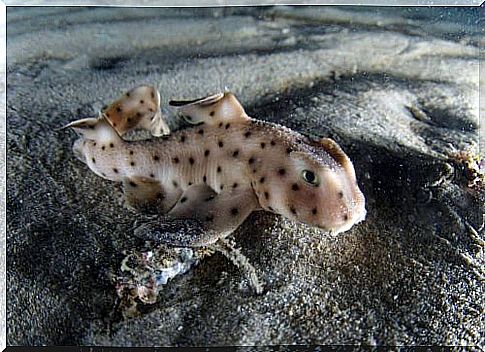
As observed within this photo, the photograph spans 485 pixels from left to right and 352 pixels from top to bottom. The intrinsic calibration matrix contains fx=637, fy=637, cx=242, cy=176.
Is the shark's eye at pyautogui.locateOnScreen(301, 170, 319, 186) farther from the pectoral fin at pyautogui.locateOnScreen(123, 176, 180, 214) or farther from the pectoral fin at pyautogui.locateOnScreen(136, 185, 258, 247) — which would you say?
the pectoral fin at pyautogui.locateOnScreen(123, 176, 180, 214)

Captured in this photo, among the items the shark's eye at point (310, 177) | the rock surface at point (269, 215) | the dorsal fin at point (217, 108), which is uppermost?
the dorsal fin at point (217, 108)

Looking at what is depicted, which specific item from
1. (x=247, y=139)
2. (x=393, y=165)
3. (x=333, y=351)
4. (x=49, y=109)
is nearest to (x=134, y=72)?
(x=49, y=109)

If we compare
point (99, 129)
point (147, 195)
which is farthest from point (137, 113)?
point (147, 195)

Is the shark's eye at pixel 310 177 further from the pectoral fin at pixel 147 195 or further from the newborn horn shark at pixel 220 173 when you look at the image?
the pectoral fin at pixel 147 195

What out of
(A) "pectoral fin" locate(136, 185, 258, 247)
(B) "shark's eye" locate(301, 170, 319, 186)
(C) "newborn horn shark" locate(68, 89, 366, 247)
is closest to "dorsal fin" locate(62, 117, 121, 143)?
(C) "newborn horn shark" locate(68, 89, 366, 247)

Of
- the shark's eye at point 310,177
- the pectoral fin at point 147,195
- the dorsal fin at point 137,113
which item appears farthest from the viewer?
the dorsal fin at point 137,113

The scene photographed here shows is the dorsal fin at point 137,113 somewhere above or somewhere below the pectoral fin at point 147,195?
above

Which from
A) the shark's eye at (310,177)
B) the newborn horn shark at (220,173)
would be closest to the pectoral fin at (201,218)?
the newborn horn shark at (220,173)
